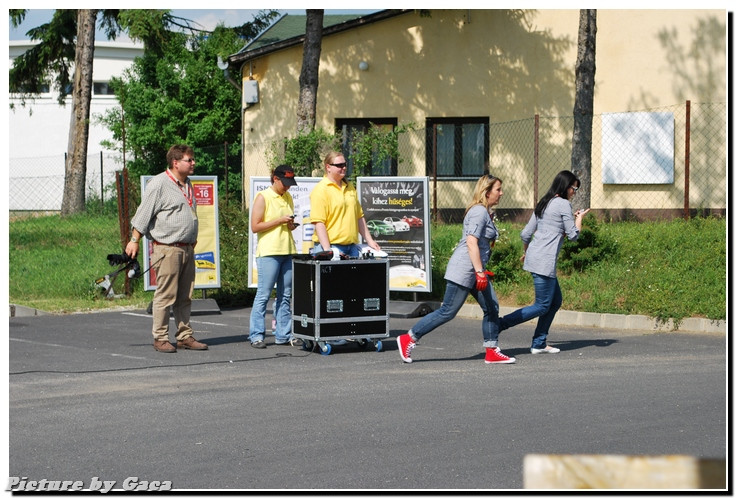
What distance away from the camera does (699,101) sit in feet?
73.7

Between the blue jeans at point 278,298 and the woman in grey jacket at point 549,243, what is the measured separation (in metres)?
2.22

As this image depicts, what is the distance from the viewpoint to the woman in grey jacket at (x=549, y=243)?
10.1 m

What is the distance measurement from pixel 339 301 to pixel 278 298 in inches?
31.1

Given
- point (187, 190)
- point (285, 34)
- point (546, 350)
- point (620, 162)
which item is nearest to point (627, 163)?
point (620, 162)

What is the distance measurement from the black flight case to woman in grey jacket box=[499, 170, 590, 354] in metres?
1.29

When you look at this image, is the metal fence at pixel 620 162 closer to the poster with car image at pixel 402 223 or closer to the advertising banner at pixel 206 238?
the poster with car image at pixel 402 223

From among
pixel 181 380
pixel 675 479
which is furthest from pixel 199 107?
pixel 675 479

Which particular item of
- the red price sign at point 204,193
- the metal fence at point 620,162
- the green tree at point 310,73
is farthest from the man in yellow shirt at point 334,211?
the green tree at point 310,73

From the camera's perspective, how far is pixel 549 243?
33.2ft

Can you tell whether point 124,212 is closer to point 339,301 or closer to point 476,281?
point 339,301

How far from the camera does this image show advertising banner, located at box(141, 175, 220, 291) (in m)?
14.3
